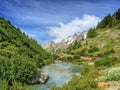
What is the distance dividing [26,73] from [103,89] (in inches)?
1204

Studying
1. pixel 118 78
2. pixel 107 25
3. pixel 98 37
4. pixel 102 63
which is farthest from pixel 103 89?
→ pixel 107 25

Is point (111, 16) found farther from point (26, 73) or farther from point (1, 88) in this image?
point (1, 88)

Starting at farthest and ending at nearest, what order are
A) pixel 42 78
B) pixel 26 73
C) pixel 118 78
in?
pixel 42 78 < pixel 26 73 < pixel 118 78

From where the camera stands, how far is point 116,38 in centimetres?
15325

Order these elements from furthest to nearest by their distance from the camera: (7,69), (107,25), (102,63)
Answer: (107,25), (102,63), (7,69)

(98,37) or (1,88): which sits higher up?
(98,37)

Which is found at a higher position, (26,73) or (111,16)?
(111,16)

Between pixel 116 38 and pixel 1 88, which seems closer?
pixel 1 88

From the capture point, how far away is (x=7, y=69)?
54.2m

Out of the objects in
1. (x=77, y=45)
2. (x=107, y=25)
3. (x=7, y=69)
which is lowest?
(x=7, y=69)

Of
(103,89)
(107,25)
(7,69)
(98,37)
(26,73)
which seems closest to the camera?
(103,89)

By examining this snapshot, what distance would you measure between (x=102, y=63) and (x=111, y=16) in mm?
134224

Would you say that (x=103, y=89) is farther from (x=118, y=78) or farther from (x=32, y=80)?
(x=32, y=80)

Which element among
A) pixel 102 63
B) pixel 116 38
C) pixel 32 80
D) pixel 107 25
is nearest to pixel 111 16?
pixel 107 25
